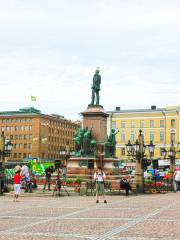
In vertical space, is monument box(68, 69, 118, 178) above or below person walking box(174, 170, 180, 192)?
above

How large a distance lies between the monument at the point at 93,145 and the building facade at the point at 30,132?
104300 mm

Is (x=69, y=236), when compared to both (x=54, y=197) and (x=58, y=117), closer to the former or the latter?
(x=54, y=197)

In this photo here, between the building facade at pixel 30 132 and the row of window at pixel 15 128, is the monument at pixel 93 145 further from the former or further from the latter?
the row of window at pixel 15 128

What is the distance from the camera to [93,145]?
43.2m

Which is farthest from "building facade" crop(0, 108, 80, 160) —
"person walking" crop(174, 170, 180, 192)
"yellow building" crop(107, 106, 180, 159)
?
"person walking" crop(174, 170, 180, 192)

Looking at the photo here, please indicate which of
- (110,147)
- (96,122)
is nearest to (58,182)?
(110,147)

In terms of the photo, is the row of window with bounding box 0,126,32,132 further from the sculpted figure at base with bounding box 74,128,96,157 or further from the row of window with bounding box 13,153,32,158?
the sculpted figure at base with bounding box 74,128,96,157

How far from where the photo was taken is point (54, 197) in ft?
99.3

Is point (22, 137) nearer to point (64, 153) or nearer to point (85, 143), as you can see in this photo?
point (85, 143)

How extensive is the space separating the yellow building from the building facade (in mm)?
29798

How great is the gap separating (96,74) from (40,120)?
107m

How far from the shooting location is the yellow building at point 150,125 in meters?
120

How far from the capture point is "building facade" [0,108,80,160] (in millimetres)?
151875

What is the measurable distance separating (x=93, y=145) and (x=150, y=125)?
81.0 meters
